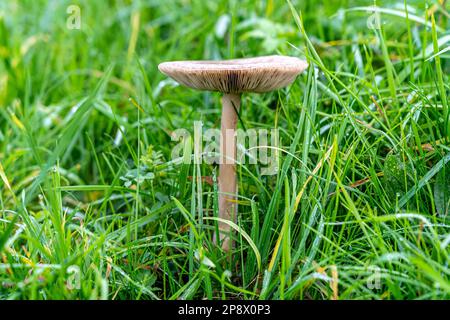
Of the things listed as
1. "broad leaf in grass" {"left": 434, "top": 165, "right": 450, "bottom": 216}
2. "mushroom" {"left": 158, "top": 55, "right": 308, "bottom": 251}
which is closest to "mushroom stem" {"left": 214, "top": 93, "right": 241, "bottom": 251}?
"mushroom" {"left": 158, "top": 55, "right": 308, "bottom": 251}

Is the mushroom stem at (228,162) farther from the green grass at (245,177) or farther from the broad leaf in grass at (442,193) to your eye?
the broad leaf in grass at (442,193)

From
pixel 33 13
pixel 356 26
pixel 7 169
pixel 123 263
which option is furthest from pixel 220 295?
pixel 33 13

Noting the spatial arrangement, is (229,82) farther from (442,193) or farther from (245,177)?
(442,193)

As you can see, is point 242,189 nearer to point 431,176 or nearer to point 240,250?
Answer: point 240,250

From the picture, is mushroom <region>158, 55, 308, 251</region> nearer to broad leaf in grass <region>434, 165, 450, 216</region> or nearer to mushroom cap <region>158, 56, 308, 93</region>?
mushroom cap <region>158, 56, 308, 93</region>

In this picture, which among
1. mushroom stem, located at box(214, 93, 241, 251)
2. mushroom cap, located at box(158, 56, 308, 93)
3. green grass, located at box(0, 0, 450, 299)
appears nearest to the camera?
green grass, located at box(0, 0, 450, 299)

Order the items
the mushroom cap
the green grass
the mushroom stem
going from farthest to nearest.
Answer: the mushroom stem < the mushroom cap < the green grass

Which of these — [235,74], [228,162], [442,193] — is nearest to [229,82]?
[235,74]
